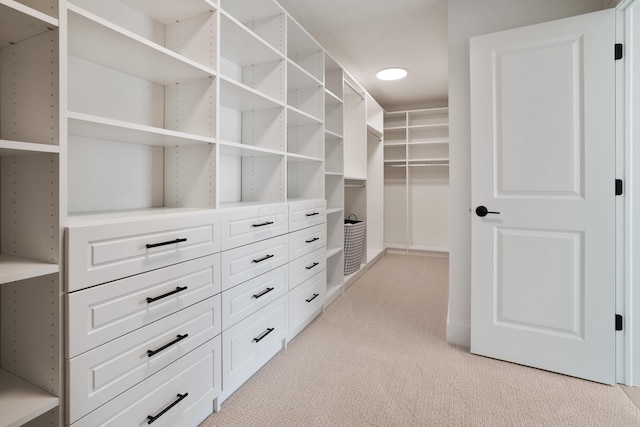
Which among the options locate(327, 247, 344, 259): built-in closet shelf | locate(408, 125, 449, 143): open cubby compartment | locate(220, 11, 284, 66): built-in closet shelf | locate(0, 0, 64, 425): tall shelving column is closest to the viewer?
locate(0, 0, 64, 425): tall shelving column

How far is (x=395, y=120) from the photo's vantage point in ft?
18.4

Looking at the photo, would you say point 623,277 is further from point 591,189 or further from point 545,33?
point 545,33

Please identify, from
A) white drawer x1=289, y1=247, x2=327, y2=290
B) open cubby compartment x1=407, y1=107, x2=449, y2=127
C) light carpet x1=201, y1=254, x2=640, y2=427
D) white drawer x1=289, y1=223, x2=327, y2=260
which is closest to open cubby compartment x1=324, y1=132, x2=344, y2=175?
white drawer x1=289, y1=223, x2=327, y2=260

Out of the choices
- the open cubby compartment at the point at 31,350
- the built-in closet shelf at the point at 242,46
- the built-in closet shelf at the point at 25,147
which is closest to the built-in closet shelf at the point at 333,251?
the built-in closet shelf at the point at 242,46

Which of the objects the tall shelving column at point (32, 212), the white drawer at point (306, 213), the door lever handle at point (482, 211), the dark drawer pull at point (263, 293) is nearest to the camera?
the tall shelving column at point (32, 212)

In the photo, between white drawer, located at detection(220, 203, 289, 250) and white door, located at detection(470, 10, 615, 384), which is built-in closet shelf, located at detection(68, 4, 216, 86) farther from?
white door, located at detection(470, 10, 615, 384)

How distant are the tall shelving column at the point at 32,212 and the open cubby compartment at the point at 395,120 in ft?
16.4

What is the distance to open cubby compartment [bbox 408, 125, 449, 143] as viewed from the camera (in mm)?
5254

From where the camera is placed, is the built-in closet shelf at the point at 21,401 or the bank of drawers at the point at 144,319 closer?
the built-in closet shelf at the point at 21,401

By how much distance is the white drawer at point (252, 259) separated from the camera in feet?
5.54

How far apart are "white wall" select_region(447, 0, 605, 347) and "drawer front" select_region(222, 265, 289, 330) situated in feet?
4.08

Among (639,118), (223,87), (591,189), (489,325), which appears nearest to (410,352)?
(489,325)

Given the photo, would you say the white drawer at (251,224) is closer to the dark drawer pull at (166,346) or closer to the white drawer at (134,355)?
the white drawer at (134,355)

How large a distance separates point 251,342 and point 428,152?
177 inches
